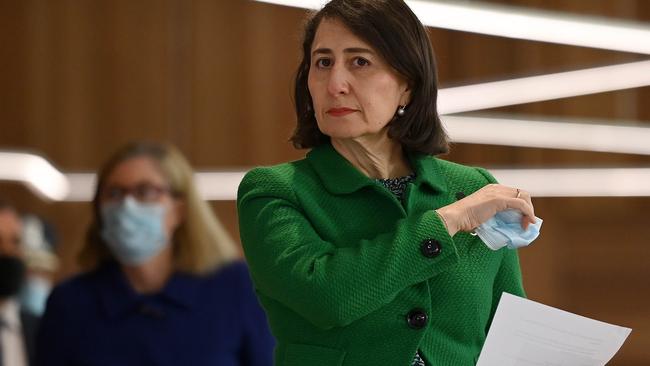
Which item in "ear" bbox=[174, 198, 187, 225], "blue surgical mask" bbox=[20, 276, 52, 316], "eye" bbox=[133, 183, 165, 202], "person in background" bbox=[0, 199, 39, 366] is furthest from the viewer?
"blue surgical mask" bbox=[20, 276, 52, 316]

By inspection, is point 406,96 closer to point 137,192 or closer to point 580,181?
point 137,192

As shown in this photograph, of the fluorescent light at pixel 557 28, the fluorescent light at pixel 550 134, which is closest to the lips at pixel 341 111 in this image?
the fluorescent light at pixel 557 28

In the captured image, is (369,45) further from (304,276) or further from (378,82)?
(304,276)

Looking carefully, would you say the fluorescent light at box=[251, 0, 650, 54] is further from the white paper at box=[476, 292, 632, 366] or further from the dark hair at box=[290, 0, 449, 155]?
the white paper at box=[476, 292, 632, 366]

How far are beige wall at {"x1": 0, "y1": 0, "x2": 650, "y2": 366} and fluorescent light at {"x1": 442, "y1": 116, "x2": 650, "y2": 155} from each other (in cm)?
5

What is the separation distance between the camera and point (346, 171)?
1.46m

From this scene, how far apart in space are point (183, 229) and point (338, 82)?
5.64ft

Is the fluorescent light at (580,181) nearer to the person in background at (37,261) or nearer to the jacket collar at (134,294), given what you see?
the person in background at (37,261)

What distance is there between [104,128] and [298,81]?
4.34m

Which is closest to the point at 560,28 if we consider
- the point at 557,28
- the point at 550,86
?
the point at 557,28

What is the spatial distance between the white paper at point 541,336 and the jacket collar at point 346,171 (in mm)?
196

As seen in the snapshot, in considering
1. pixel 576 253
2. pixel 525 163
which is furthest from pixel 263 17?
pixel 576 253

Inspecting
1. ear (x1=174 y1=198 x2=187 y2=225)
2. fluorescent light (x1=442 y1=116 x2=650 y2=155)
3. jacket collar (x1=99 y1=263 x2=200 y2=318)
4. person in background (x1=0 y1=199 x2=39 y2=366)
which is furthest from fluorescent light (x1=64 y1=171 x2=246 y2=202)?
jacket collar (x1=99 y1=263 x2=200 y2=318)

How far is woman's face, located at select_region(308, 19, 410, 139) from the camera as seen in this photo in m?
1.42
